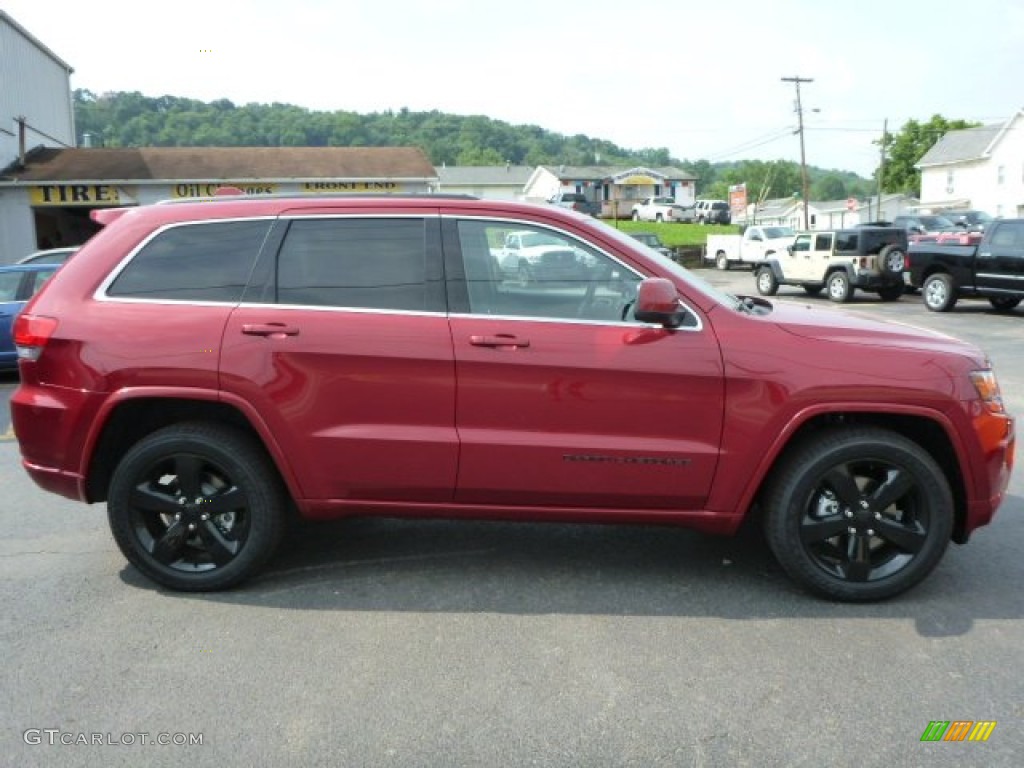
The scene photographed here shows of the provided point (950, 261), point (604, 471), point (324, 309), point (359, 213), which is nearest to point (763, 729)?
point (604, 471)

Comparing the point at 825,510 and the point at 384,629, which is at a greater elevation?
the point at 825,510

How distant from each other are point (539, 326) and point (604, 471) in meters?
0.71

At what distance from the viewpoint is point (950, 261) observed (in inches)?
690

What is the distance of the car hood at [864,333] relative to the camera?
4004mm

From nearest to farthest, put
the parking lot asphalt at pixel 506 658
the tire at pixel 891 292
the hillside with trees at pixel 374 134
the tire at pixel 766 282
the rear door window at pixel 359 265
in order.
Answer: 1. the parking lot asphalt at pixel 506 658
2. the rear door window at pixel 359 265
3. the tire at pixel 891 292
4. the tire at pixel 766 282
5. the hillside with trees at pixel 374 134

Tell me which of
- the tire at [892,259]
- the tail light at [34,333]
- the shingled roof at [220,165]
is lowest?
the tire at [892,259]

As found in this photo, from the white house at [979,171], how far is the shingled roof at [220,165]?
4477 centimetres

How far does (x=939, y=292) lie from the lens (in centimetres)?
1800

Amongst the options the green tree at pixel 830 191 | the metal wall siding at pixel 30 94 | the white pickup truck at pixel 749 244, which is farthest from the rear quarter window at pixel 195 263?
the green tree at pixel 830 191

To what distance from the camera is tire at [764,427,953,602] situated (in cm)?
398

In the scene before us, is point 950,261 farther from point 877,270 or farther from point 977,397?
point 977,397

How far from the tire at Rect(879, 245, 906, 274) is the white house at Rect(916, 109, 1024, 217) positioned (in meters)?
40.2
